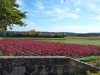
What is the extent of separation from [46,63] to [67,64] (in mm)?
823

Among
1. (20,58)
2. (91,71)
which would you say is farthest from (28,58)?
(91,71)

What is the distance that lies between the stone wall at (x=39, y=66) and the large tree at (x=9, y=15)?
35.6ft

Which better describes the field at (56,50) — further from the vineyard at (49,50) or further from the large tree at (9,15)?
the large tree at (9,15)

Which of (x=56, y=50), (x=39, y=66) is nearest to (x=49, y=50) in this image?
(x=56, y=50)

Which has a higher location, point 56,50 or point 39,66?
point 39,66

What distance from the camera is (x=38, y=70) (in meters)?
9.13

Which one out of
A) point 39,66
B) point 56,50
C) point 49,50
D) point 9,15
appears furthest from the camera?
point 56,50

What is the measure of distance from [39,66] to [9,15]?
12566mm

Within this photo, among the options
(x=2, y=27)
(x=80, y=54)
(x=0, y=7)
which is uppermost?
(x=0, y=7)

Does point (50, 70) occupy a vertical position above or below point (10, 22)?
Answer: below

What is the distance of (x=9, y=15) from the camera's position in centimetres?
2102

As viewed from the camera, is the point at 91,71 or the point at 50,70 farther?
the point at 91,71

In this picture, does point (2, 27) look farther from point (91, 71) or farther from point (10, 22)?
point (91, 71)

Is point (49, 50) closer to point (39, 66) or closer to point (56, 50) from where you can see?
point (56, 50)
